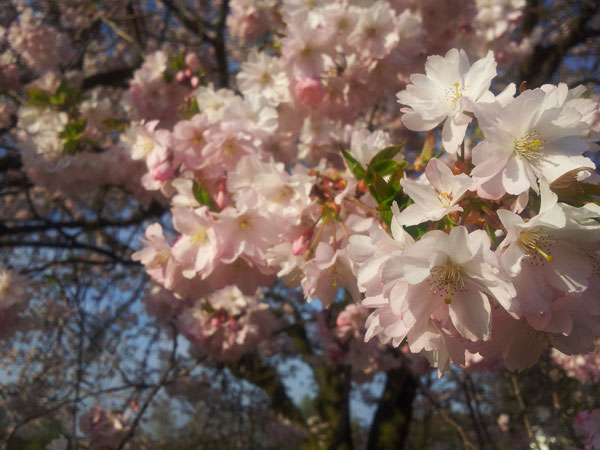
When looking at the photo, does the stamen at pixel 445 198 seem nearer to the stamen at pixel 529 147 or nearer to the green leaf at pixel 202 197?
the stamen at pixel 529 147

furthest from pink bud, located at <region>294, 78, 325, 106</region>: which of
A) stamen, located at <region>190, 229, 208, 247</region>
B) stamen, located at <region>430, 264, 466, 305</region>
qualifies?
A: stamen, located at <region>430, 264, 466, 305</region>

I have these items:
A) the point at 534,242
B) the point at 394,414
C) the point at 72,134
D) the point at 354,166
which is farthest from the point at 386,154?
the point at 394,414

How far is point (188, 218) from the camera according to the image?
1.24 meters

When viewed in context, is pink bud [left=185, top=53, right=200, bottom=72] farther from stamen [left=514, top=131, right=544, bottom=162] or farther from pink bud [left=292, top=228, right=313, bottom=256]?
stamen [left=514, top=131, right=544, bottom=162]

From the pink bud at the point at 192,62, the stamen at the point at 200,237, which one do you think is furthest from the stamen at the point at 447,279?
the pink bud at the point at 192,62

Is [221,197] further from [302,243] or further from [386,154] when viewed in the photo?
[386,154]

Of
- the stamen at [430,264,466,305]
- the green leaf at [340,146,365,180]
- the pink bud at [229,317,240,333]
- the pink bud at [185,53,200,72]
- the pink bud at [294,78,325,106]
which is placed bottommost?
the stamen at [430,264,466,305]

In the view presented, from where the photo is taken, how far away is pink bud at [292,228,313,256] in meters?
1.14

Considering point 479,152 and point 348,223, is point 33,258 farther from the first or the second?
point 479,152

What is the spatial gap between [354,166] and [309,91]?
3.36 feet

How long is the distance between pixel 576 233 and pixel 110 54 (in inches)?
251

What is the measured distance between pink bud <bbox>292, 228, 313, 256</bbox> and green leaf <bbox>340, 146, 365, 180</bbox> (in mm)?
199

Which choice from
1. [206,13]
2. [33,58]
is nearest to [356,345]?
[33,58]

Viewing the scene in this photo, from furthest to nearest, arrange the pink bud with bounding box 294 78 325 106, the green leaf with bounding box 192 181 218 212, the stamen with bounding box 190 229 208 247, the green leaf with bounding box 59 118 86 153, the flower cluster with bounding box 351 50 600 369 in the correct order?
the green leaf with bounding box 59 118 86 153
the pink bud with bounding box 294 78 325 106
the green leaf with bounding box 192 181 218 212
the stamen with bounding box 190 229 208 247
the flower cluster with bounding box 351 50 600 369
